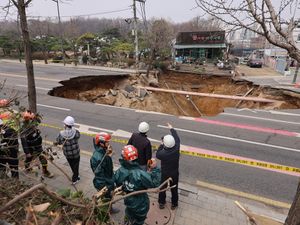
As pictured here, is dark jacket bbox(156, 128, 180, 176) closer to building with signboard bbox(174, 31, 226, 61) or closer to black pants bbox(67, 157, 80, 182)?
black pants bbox(67, 157, 80, 182)

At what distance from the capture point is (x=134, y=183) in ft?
13.1

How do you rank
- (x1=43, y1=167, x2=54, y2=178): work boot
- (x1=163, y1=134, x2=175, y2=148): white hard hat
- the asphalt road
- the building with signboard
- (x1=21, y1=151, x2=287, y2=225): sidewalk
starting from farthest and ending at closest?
the building with signboard < the asphalt road < (x1=43, y1=167, x2=54, y2=178): work boot < (x1=21, y1=151, x2=287, y2=225): sidewalk < (x1=163, y1=134, x2=175, y2=148): white hard hat

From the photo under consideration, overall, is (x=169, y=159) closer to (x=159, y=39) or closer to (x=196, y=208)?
(x=196, y=208)

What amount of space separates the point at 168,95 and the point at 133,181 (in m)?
17.1

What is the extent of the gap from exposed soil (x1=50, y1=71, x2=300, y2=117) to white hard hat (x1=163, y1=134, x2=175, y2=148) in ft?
40.5

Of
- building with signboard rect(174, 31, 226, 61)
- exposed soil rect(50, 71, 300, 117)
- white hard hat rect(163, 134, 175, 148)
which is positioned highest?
building with signboard rect(174, 31, 226, 61)

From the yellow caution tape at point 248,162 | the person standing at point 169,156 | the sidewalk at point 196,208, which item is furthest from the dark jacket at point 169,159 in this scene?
the yellow caution tape at point 248,162

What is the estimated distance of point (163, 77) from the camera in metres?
26.8

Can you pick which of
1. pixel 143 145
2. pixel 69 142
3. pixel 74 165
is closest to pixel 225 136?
pixel 143 145

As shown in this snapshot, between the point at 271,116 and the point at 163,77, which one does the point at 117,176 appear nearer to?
the point at 271,116

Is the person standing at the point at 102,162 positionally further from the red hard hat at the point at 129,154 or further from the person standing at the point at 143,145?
the person standing at the point at 143,145

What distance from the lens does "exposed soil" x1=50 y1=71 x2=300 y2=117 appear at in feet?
57.1

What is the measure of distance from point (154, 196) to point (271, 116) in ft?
31.1

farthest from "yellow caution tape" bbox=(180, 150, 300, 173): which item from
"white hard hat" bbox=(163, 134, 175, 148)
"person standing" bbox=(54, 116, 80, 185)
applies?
"person standing" bbox=(54, 116, 80, 185)
